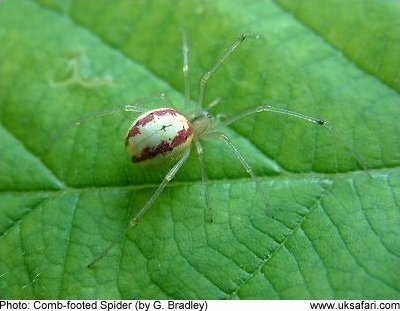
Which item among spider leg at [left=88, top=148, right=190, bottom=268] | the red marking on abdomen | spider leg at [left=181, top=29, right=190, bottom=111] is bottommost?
spider leg at [left=88, top=148, right=190, bottom=268]

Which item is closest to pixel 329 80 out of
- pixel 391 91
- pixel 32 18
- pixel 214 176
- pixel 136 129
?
pixel 391 91

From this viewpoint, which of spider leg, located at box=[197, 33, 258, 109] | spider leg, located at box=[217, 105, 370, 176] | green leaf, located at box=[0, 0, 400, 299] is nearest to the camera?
green leaf, located at box=[0, 0, 400, 299]

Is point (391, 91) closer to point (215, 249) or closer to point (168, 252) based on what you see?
point (215, 249)

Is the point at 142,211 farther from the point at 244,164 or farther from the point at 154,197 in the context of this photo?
the point at 244,164

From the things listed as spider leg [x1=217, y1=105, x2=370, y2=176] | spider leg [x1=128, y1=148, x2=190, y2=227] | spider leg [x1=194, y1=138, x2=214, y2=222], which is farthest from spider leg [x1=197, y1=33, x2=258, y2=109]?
spider leg [x1=128, y1=148, x2=190, y2=227]

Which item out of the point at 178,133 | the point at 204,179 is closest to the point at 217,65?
the point at 178,133

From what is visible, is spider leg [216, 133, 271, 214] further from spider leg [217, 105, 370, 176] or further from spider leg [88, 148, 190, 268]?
spider leg [88, 148, 190, 268]

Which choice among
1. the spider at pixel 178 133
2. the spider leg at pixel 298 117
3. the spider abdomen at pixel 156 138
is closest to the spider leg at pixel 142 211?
the spider at pixel 178 133

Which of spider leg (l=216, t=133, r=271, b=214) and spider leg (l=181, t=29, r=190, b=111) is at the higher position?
spider leg (l=181, t=29, r=190, b=111)
